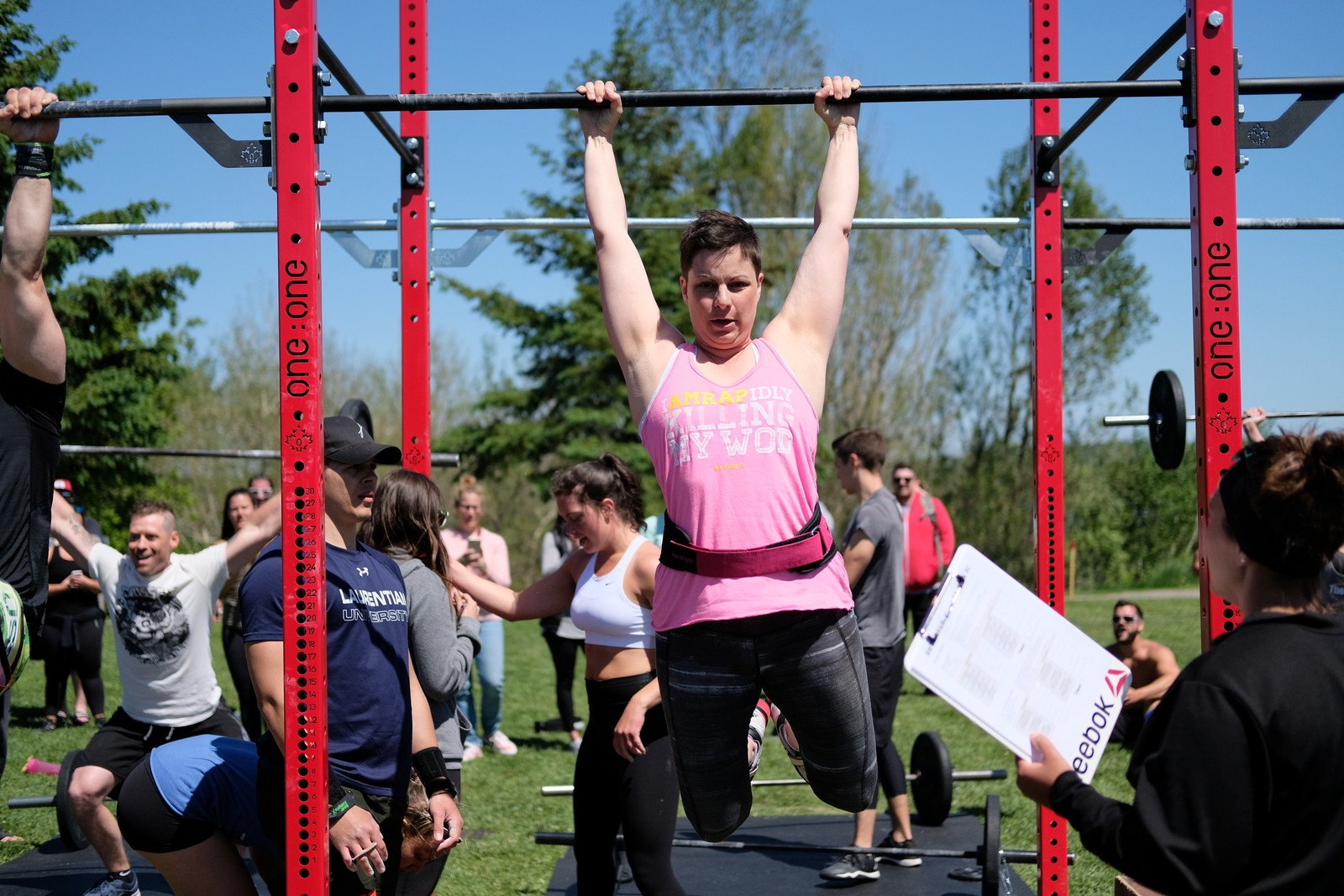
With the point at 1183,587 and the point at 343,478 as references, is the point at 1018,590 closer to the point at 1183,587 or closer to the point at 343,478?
the point at 343,478

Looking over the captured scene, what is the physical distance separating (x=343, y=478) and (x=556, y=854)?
10.7ft

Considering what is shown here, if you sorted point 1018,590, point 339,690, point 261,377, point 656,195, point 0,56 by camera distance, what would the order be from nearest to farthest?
point 1018,590 → point 339,690 → point 0,56 → point 656,195 → point 261,377

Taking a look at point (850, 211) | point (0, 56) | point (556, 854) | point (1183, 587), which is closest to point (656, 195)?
point (0, 56)

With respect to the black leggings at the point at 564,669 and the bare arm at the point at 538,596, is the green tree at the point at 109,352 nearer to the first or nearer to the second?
the black leggings at the point at 564,669

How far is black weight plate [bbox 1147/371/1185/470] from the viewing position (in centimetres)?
374

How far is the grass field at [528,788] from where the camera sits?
5238 mm

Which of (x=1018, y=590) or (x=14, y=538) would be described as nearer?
(x=1018, y=590)

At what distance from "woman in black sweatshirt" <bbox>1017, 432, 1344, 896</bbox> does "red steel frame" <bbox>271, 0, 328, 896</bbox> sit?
168cm

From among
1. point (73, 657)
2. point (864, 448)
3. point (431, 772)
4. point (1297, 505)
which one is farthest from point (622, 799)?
point (73, 657)

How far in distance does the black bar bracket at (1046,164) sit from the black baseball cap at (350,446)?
238 centimetres

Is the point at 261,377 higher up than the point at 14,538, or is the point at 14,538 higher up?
the point at 261,377

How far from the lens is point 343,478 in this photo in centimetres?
298

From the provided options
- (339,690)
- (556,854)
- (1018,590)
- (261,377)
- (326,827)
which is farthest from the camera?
(261,377)

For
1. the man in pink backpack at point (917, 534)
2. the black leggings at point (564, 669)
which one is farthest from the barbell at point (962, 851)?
the man in pink backpack at point (917, 534)
